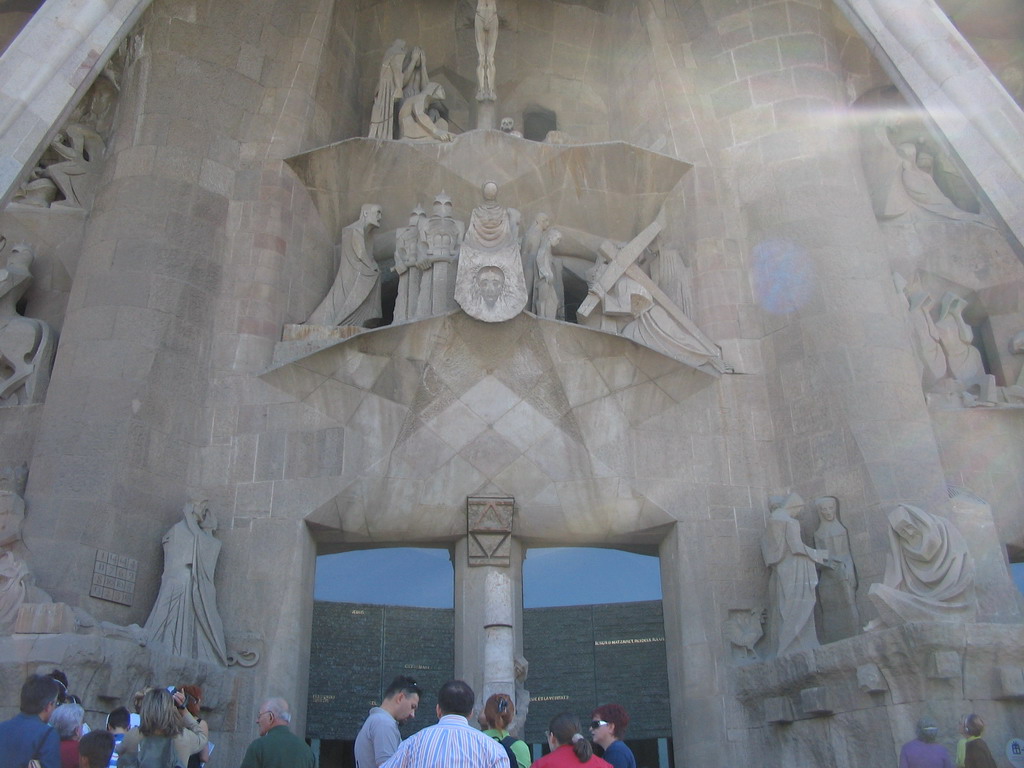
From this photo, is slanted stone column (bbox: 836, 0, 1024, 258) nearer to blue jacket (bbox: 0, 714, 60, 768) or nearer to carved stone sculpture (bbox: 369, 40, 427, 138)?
carved stone sculpture (bbox: 369, 40, 427, 138)

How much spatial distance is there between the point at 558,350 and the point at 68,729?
21.9 ft

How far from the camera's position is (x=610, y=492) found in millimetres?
10406

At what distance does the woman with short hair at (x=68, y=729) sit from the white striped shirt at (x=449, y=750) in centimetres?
172

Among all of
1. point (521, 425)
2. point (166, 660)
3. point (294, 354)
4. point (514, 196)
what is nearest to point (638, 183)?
point (514, 196)

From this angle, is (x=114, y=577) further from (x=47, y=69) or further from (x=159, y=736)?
(x=159, y=736)

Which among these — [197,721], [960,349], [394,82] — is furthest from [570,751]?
[394,82]

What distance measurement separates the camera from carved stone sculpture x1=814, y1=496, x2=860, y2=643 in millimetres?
9211

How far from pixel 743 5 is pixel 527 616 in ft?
25.0

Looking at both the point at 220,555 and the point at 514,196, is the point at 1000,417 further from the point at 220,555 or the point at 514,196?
the point at 220,555

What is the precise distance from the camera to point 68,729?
4.68 m

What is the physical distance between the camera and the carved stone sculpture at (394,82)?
12.4 m

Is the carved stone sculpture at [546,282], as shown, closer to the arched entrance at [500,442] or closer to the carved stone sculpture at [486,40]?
the arched entrance at [500,442]

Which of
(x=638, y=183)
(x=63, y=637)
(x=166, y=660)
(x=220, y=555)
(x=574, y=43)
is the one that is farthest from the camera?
(x=574, y=43)

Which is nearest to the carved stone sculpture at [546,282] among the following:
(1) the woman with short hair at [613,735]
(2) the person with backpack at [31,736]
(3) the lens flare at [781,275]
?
(3) the lens flare at [781,275]
